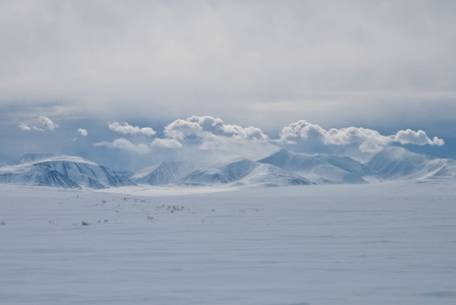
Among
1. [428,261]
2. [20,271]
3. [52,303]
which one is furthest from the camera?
[428,261]

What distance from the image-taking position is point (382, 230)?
733 inches

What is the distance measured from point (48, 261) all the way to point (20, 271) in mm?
1238

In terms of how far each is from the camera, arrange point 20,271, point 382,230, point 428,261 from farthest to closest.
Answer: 1. point 382,230
2. point 428,261
3. point 20,271

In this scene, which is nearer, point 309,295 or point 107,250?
point 309,295

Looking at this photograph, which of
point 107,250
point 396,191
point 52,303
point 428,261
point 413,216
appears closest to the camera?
point 52,303

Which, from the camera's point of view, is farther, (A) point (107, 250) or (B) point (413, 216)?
(B) point (413, 216)

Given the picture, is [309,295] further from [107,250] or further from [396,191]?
[396,191]

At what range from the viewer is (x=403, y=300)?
8852 mm

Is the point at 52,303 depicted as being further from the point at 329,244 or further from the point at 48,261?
the point at 329,244

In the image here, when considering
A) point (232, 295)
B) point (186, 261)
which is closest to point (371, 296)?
point (232, 295)

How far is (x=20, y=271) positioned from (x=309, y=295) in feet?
19.0

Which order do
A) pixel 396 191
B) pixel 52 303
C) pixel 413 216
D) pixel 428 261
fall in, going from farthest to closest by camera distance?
pixel 396 191, pixel 413 216, pixel 428 261, pixel 52 303

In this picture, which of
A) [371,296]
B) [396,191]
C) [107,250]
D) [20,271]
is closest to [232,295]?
[371,296]

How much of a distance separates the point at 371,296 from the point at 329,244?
5991 millimetres
